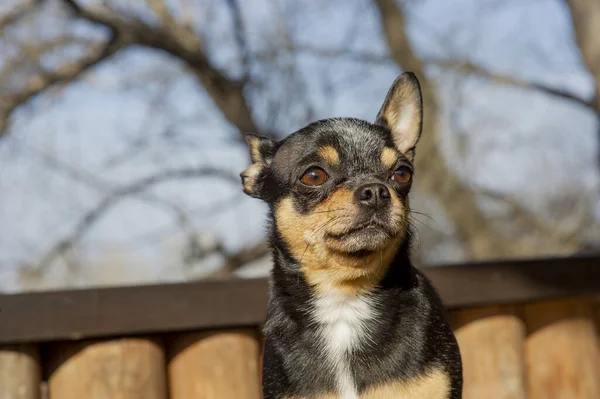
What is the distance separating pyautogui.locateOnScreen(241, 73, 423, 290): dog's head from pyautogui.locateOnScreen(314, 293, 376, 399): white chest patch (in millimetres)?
136

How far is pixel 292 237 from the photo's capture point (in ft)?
10.2

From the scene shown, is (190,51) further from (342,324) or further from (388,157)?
(342,324)

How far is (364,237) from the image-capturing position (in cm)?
284

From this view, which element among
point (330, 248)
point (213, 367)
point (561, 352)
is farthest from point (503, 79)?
point (330, 248)

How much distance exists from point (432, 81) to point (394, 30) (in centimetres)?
72

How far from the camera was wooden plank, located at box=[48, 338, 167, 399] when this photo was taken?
3.66m

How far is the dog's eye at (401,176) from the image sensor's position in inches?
118

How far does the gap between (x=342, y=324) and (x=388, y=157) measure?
72 centimetres

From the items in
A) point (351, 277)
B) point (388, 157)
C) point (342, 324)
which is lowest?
point (342, 324)

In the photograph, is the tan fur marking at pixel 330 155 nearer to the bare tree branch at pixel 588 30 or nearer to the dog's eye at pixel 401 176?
the dog's eye at pixel 401 176

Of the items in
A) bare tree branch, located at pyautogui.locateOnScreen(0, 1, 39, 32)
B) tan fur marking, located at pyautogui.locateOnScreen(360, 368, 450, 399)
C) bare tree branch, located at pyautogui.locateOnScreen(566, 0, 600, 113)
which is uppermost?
bare tree branch, located at pyautogui.locateOnScreen(0, 1, 39, 32)

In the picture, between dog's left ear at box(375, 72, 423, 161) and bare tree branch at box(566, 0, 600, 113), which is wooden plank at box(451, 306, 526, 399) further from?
bare tree branch at box(566, 0, 600, 113)

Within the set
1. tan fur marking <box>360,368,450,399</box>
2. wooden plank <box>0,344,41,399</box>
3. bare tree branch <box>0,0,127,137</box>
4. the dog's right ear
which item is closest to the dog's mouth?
tan fur marking <box>360,368,450,399</box>

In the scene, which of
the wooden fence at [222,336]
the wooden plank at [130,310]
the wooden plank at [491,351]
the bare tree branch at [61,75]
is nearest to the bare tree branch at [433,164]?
the bare tree branch at [61,75]
